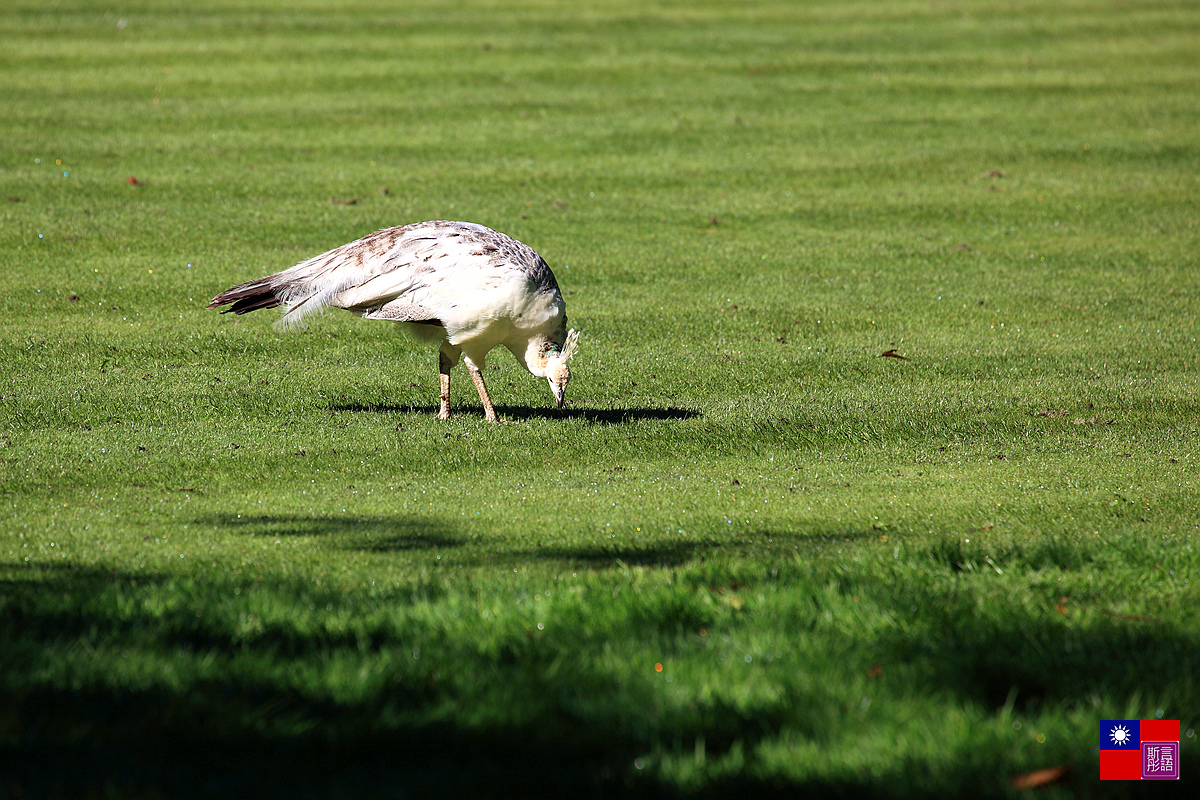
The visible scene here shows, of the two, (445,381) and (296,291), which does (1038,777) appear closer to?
(445,381)

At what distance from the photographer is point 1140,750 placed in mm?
4055

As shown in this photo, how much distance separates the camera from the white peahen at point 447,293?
379 inches

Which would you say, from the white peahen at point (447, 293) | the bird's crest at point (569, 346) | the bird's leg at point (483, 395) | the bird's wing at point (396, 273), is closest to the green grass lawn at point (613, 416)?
the bird's leg at point (483, 395)

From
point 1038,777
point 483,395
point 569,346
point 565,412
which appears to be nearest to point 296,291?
point 483,395

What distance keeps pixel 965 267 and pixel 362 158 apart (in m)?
9.45

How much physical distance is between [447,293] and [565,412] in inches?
65.0

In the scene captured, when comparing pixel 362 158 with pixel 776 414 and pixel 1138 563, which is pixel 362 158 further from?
pixel 1138 563

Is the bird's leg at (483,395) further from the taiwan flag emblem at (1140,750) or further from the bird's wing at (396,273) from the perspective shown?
the taiwan flag emblem at (1140,750)

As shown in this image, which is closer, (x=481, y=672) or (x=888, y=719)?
(x=888, y=719)

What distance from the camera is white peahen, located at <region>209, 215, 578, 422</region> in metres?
9.62

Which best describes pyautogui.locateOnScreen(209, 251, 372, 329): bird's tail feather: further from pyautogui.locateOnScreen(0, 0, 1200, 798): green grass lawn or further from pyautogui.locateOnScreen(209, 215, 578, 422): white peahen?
pyautogui.locateOnScreen(0, 0, 1200, 798): green grass lawn

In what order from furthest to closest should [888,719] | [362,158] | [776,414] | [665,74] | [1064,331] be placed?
1. [665,74]
2. [362,158]
3. [1064,331]
4. [776,414]
5. [888,719]

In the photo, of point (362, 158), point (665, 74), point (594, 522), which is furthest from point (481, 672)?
point (665, 74)

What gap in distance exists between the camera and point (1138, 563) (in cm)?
614
